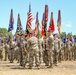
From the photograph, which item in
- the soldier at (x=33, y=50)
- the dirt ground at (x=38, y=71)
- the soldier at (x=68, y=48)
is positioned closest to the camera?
the dirt ground at (x=38, y=71)

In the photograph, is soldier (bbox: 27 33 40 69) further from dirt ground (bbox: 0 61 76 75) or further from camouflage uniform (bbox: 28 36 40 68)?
dirt ground (bbox: 0 61 76 75)

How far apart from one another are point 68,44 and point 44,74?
16075 mm

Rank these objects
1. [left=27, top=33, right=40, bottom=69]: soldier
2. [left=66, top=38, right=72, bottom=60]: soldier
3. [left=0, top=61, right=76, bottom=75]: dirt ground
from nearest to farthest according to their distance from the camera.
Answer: [left=0, top=61, right=76, bottom=75]: dirt ground
[left=27, top=33, right=40, bottom=69]: soldier
[left=66, top=38, right=72, bottom=60]: soldier

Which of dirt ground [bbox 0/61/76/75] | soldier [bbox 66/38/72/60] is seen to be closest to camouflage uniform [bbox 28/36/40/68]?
dirt ground [bbox 0/61/76/75]

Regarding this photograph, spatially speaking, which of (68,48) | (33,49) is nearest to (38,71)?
(33,49)

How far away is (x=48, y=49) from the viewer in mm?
19297

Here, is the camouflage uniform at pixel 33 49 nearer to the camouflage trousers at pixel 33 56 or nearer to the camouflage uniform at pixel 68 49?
the camouflage trousers at pixel 33 56

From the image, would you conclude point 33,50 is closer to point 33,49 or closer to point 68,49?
point 33,49

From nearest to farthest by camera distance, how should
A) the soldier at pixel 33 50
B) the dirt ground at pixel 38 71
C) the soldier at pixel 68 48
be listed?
the dirt ground at pixel 38 71
the soldier at pixel 33 50
the soldier at pixel 68 48

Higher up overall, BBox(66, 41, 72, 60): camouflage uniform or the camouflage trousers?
BBox(66, 41, 72, 60): camouflage uniform

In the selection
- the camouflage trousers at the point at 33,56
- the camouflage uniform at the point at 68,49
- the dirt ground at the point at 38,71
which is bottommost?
the dirt ground at the point at 38,71

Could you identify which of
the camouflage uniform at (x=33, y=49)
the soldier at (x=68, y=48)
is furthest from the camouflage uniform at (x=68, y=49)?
the camouflage uniform at (x=33, y=49)

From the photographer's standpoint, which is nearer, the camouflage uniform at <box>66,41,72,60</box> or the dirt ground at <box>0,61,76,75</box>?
the dirt ground at <box>0,61,76,75</box>

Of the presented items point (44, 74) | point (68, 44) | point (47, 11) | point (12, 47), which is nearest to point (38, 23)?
point (47, 11)
